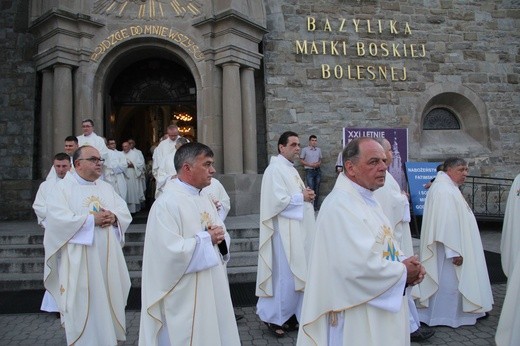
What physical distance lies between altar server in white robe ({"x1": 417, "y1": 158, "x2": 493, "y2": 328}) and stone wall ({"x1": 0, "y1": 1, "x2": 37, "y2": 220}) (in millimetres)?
9821

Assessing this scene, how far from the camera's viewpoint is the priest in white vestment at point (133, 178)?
11.4 metres

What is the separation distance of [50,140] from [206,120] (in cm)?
372

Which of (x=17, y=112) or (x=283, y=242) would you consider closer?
(x=283, y=242)

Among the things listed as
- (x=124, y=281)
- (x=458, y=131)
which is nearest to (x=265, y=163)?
(x=458, y=131)

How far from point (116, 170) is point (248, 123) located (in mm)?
3384

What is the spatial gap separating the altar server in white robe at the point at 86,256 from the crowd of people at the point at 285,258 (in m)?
0.01

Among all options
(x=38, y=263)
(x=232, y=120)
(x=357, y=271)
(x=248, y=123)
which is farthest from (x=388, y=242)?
(x=248, y=123)

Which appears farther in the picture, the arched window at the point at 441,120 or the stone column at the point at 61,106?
the arched window at the point at 441,120

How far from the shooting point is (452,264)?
17.5 feet

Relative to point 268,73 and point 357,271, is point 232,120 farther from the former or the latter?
point 357,271

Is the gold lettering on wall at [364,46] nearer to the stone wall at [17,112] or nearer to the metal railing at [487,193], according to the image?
the metal railing at [487,193]

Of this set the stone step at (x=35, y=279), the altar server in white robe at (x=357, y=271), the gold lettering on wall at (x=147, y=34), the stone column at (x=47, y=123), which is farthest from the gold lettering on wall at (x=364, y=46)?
the altar server in white robe at (x=357, y=271)

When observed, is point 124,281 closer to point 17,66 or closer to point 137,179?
point 137,179

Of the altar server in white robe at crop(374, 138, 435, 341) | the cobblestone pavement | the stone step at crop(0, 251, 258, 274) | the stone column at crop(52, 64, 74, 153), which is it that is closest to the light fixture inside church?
the stone column at crop(52, 64, 74, 153)
